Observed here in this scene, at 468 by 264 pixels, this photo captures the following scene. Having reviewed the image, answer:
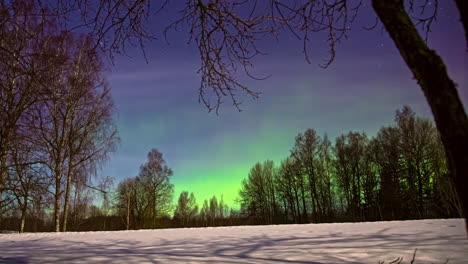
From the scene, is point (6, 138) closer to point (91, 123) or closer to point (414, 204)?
point (91, 123)

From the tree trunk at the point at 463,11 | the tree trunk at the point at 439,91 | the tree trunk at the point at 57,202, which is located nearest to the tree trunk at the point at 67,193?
the tree trunk at the point at 57,202

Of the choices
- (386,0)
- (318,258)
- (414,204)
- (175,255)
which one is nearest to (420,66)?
(386,0)

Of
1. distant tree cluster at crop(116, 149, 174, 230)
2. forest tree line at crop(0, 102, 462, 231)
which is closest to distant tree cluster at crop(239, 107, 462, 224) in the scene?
forest tree line at crop(0, 102, 462, 231)

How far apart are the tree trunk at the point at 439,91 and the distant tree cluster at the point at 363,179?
2447 centimetres

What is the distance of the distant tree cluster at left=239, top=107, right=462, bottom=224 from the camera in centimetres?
2264

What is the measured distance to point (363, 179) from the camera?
28281mm

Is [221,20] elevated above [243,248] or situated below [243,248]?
above

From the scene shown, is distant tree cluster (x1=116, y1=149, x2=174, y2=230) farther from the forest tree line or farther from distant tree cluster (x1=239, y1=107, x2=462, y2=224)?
distant tree cluster (x1=239, y1=107, x2=462, y2=224)

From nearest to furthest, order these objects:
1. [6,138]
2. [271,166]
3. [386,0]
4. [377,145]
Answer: [386,0] < [6,138] < [377,145] < [271,166]

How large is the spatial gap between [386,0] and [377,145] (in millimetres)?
29701

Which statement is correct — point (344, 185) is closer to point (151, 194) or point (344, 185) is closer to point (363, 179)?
point (363, 179)

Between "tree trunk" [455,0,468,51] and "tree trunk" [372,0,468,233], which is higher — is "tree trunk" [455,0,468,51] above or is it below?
above

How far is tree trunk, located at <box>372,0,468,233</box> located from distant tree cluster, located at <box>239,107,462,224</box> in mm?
24468

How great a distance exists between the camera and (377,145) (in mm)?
27594
